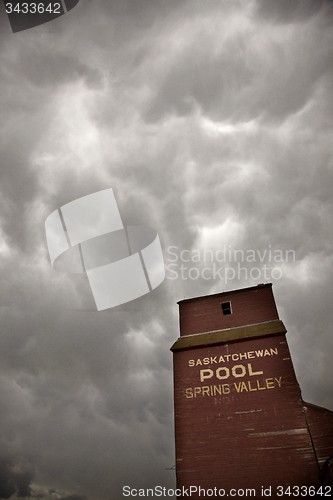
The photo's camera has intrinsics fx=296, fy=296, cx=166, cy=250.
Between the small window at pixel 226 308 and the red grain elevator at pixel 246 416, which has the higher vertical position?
the small window at pixel 226 308

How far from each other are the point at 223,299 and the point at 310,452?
9774 mm

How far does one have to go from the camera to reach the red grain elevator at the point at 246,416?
14.8m

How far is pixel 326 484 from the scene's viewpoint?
13906mm

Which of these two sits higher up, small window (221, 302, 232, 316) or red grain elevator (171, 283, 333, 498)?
small window (221, 302, 232, 316)

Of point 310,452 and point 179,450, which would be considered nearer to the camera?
point 310,452

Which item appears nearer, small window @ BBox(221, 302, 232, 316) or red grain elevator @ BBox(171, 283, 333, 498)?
red grain elevator @ BBox(171, 283, 333, 498)

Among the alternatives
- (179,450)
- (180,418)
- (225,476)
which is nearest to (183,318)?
(180,418)

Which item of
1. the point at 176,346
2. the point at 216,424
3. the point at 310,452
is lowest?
the point at 310,452

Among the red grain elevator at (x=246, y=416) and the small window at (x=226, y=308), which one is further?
the small window at (x=226, y=308)

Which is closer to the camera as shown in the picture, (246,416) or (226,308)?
(246,416)

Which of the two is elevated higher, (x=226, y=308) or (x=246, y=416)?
(x=226, y=308)

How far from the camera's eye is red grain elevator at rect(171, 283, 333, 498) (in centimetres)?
1479

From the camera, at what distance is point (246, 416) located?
16.4 m

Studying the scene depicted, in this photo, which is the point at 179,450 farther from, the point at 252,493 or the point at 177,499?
the point at 252,493
